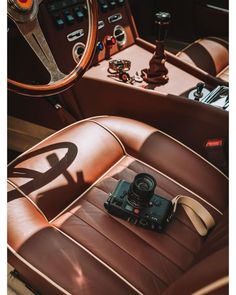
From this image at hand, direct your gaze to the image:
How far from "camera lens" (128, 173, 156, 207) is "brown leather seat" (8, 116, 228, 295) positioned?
0.08 metres

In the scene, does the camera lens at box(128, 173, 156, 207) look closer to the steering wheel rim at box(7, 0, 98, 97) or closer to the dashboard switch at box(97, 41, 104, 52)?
the steering wheel rim at box(7, 0, 98, 97)

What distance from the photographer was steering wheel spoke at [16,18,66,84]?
115 cm

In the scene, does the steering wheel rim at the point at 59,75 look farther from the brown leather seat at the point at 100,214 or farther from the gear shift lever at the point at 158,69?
the gear shift lever at the point at 158,69

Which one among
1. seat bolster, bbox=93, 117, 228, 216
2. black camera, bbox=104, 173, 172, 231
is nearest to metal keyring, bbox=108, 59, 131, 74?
seat bolster, bbox=93, 117, 228, 216

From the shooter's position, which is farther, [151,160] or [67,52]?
[67,52]

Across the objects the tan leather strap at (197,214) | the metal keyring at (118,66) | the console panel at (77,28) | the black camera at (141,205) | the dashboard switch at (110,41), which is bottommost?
the tan leather strap at (197,214)

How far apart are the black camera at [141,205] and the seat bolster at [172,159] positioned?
0.15m

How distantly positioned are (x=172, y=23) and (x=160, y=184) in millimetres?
1680

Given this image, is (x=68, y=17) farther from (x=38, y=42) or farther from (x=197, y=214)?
(x=197, y=214)

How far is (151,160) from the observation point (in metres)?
1.26

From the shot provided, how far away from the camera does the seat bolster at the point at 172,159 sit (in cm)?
118

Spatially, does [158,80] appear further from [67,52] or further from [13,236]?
[13,236]

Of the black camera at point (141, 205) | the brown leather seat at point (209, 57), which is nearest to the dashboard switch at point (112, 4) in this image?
the brown leather seat at point (209, 57)
